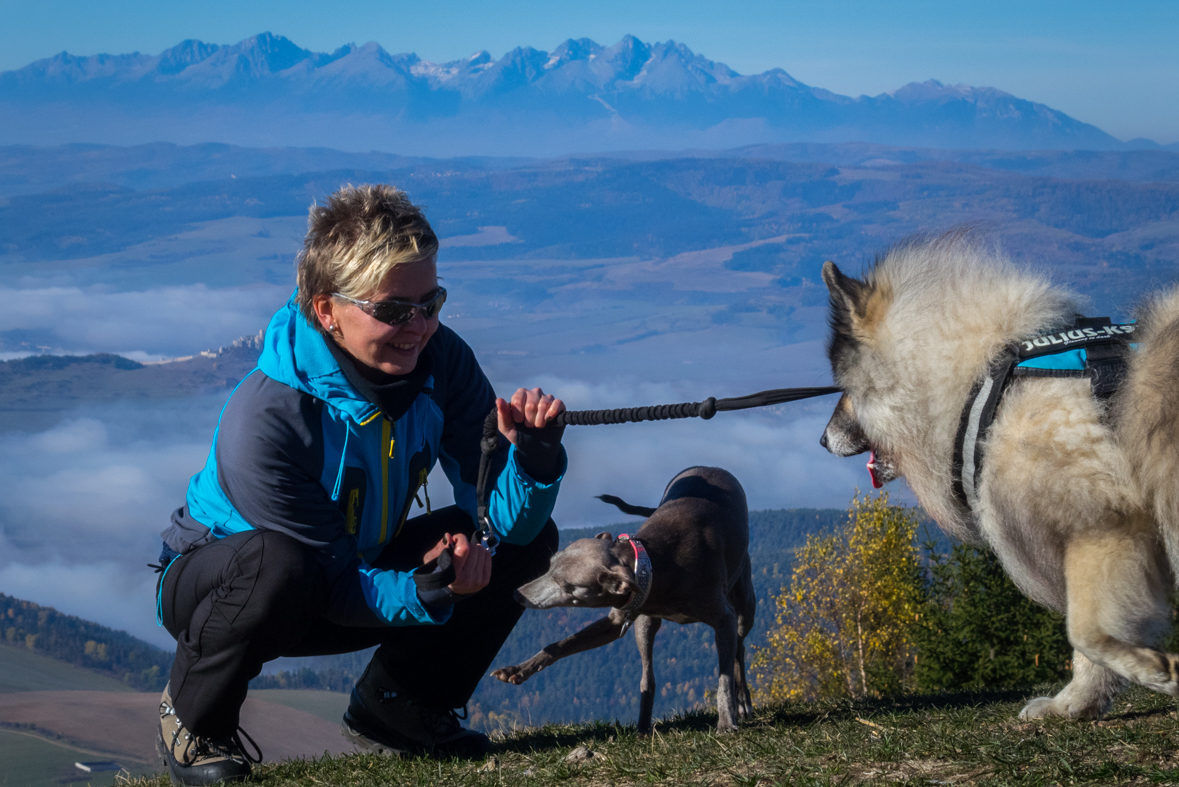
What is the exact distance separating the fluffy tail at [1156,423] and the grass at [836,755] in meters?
1.03

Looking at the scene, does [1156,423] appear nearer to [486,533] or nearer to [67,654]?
[486,533]

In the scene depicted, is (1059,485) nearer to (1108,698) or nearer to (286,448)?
(1108,698)

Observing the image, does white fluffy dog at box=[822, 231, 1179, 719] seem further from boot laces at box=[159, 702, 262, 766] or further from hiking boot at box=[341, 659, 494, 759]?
boot laces at box=[159, 702, 262, 766]

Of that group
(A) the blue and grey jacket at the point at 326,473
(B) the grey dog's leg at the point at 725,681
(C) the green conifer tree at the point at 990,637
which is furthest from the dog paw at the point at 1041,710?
(C) the green conifer tree at the point at 990,637

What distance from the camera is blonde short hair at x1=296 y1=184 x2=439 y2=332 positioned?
4.74 m

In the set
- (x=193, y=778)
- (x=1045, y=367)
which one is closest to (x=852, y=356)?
(x=1045, y=367)

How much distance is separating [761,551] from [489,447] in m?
178

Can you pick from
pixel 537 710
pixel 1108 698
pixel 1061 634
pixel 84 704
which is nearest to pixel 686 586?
pixel 1108 698

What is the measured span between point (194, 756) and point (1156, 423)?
5.11 metres

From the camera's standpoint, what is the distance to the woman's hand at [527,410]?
508cm

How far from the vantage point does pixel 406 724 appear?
18.9 ft

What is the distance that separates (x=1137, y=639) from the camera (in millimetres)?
4211

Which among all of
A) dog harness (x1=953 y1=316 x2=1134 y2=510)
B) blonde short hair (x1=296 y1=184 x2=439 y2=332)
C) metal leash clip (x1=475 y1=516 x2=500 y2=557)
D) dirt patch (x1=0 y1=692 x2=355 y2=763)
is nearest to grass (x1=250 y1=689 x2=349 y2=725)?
dirt patch (x1=0 y1=692 x2=355 y2=763)

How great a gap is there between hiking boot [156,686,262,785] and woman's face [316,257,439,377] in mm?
2156
